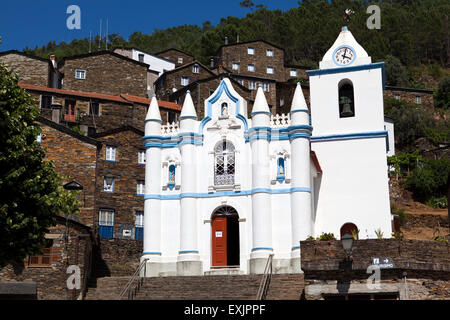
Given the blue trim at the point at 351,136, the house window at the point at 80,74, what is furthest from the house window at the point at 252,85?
the blue trim at the point at 351,136

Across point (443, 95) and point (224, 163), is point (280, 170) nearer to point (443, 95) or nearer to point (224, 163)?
point (224, 163)

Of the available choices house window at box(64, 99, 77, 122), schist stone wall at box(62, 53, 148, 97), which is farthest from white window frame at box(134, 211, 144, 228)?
schist stone wall at box(62, 53, 148, 97)

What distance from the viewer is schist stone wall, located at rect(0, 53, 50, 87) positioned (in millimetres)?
64375

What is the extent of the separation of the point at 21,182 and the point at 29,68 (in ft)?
146

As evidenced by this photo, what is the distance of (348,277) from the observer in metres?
23.7

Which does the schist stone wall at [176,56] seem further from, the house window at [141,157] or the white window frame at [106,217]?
the white window frame at [106,217]

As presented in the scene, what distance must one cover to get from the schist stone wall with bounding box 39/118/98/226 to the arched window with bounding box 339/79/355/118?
1669 cm

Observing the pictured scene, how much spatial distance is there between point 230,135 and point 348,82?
7864mm

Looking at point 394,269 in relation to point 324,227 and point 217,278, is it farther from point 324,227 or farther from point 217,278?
point 324,227

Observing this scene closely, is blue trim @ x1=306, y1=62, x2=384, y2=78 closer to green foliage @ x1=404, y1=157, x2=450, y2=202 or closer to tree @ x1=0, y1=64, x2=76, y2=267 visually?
tree @ x1=0, y1=64, x2=76, y2=267

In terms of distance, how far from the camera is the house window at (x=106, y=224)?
46.9 meters

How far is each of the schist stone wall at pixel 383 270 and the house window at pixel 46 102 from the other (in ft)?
125

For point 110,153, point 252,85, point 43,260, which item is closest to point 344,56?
point 110,153
